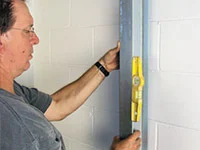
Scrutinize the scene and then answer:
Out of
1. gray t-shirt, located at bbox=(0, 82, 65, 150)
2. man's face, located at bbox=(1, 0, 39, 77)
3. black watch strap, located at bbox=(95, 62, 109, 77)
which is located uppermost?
man's face, located at bbox=(1, 0, 39, 77)

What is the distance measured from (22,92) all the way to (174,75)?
69cm

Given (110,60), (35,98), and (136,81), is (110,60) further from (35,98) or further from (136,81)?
(35,98)

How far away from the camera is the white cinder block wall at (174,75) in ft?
3.49

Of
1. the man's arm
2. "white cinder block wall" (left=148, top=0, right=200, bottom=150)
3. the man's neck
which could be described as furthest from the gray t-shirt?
"white cinder block wall" (left=148, top=0, right=200, bottom=150)

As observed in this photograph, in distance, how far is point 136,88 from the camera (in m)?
1.07

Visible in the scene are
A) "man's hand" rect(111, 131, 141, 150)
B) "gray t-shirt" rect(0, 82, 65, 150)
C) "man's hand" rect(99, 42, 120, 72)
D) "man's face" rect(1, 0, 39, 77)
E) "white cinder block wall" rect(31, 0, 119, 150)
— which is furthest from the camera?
"white cinder block wall" rect(31, 0, 119, 150)

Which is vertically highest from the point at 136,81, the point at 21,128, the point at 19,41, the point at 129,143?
the point at 19,41

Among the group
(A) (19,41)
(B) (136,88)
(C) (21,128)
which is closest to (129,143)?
(B) (136,88)

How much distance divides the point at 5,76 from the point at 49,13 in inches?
33.0

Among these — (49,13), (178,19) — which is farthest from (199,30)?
(49,13)

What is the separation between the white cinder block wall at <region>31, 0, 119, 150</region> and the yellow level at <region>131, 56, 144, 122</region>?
0.29 metres

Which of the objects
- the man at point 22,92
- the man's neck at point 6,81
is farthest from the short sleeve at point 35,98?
the man's neck at point 6,81

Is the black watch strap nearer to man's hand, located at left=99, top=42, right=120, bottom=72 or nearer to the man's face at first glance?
man's hand, located at left=99, top=42, right=120, bottom=72

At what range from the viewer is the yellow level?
1.06 meters
